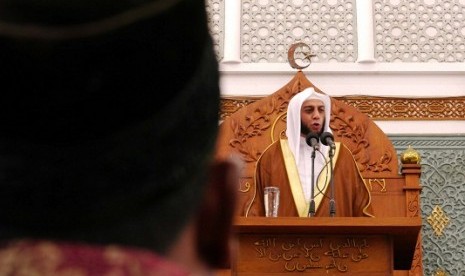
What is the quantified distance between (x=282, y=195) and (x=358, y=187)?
10.9 inches

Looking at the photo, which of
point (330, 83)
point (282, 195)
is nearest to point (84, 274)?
point (282, 195)

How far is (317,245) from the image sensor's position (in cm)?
249

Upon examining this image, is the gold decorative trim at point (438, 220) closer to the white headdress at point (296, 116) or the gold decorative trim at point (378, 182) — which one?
the gold decorative trim at point (378, 182)

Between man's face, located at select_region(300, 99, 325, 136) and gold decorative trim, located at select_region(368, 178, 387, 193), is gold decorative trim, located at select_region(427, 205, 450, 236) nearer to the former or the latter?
gold decorative trim, located at select_region(368, 178, 387, 193)

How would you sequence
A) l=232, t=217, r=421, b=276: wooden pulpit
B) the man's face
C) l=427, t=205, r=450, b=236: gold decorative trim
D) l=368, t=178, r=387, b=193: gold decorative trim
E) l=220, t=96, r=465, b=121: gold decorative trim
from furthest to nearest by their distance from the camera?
l=220, t=96, r=465, b=121: gold decorative trim < l=427, t=205, r=450, b=236: gold decorative trim < l=368, t=178, r=387, b=193: gold decorative trim < the man's face < l=232, t=217, r=421, b=276: wooden pulpit

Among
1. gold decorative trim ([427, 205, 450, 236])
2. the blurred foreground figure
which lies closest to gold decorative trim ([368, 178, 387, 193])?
gold decorative trim ([427, 205, 450, 236])

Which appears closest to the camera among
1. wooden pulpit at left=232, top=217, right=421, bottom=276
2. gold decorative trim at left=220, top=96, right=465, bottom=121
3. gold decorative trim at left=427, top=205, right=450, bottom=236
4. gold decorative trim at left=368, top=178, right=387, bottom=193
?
wooden pulpit at left=232, top=217, right=421, bottom=276

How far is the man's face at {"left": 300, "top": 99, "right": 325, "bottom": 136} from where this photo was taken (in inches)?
124

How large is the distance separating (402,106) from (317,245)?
173cm

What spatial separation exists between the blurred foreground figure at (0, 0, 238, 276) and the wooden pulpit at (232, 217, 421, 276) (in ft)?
6.84

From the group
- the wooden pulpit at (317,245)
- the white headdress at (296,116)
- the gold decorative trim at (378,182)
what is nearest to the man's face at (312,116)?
the white headdress at (296,116)

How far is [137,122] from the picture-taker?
1.06ft

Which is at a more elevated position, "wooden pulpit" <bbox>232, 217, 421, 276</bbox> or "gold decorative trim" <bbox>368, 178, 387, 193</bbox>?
"gold decorative trim" <bbox>368, 178, 387, 193</bbox>

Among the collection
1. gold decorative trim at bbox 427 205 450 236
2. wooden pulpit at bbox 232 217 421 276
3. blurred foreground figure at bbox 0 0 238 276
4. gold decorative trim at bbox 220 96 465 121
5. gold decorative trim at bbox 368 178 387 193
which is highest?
gold decorative trim at bbox 220 96 465 121
